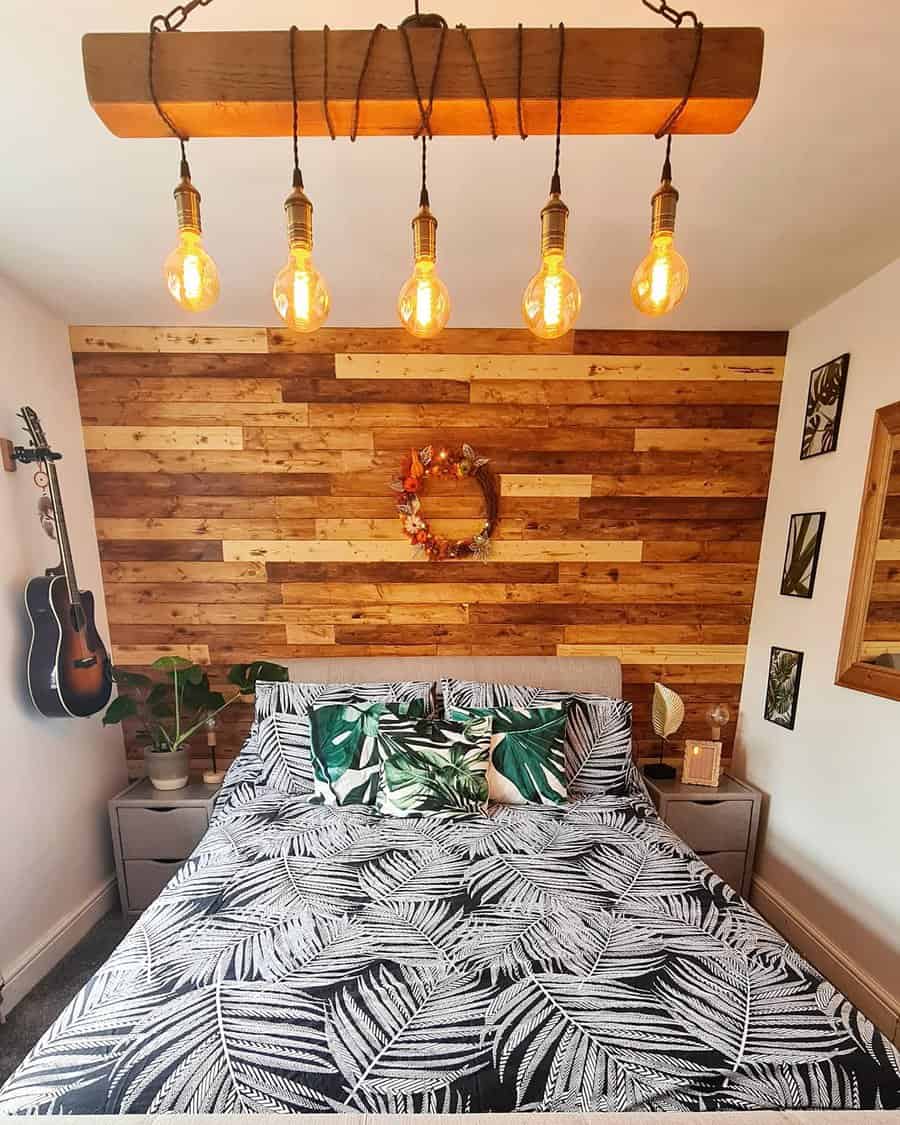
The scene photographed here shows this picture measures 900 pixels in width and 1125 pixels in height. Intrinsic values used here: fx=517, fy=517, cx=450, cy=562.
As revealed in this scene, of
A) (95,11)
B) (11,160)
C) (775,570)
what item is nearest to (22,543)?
(11,160)

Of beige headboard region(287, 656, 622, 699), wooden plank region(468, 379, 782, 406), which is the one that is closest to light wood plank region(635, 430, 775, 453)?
wooden plank region(468, 379, 782, 406)

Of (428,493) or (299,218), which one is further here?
(428,493)

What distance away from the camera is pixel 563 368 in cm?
244

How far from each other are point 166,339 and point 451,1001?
2699mm

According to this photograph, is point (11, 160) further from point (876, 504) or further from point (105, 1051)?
point (876, 504)

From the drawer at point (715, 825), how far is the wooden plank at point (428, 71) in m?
2.44

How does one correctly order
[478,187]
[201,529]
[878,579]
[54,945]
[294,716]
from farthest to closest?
[201,529]
[294,716]
[54,945]
[878,579]
[478,187]

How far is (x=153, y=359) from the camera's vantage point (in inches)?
94.8

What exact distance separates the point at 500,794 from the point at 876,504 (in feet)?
5.79

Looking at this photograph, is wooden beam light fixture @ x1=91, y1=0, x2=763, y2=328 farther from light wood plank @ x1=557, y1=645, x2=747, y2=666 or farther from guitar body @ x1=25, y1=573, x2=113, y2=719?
light wood plank @ x1=557, y1=645, x2=747, y2=666

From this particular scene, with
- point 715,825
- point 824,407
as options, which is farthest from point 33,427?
point 715,825

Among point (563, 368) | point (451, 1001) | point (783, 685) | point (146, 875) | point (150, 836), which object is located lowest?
point (146, 875)

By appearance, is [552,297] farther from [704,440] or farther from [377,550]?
[704,440]

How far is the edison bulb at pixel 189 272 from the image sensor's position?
34.7 inches
